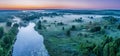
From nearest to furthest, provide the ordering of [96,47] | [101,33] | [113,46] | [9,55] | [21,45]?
[113,46] < [96,47] < [9,55] < [21,45] < [101,33]

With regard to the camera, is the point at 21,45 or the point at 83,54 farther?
the point at 21,45

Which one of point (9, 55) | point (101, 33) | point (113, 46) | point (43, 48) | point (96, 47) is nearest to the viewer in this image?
point (113, 46)

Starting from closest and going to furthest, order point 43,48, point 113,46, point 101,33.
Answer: point 113,46 → point 43,48 → point 101,33

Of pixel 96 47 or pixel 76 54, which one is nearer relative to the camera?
pixel 96 47

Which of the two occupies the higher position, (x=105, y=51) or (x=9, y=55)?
(x=105, y=51)

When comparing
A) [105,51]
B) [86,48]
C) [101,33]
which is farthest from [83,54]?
[101,33]

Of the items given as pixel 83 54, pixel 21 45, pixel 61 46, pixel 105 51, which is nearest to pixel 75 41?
pixel 61 46

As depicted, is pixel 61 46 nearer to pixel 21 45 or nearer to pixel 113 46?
pixel 21 45

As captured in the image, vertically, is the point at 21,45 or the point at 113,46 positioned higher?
the point at 113,46

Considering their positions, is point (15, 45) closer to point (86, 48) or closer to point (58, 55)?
point (58, 55)
